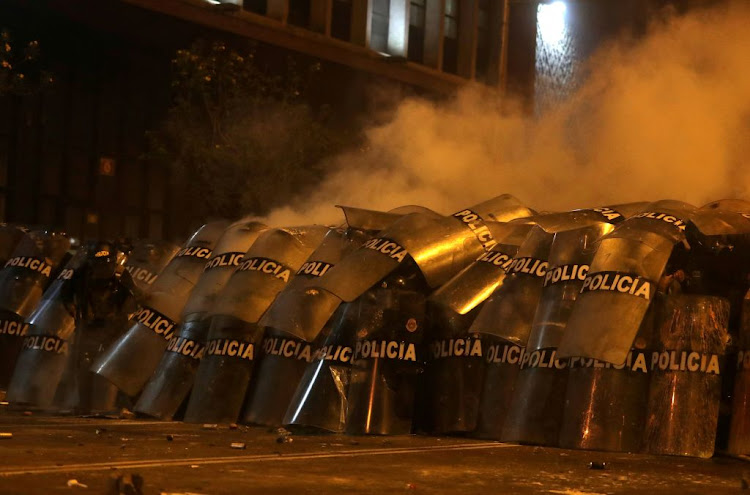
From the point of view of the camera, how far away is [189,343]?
921 cm

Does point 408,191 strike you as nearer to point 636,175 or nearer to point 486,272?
point 636,175

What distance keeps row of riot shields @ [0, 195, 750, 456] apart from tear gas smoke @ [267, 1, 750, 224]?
17.1 feet

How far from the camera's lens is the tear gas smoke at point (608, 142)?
1395 cm

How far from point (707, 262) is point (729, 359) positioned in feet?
2.18

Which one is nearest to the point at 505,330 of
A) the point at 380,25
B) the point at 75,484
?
the point at 75,484

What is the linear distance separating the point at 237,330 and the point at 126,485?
4.08 m

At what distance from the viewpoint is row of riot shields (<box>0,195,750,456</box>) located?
7449mm

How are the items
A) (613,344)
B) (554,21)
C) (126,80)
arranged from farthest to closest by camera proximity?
(126,80) → (554,21) → (613,344)

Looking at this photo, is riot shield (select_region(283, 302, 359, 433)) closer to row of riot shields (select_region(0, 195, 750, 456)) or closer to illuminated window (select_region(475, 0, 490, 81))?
row of riot shields (select_region(0, 195, 750, 456))

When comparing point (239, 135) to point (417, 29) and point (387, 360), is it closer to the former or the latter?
point (417, 29)

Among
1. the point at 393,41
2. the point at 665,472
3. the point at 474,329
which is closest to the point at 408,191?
the point at 474,329

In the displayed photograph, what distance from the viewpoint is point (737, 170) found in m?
14.3

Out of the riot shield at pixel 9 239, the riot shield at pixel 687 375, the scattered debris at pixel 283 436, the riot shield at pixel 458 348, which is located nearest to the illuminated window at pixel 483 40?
the riot shield at pixel 9 239

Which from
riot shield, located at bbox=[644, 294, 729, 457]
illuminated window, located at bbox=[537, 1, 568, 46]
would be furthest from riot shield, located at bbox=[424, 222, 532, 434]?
illuminated window, located at bbox=[537, 1, 568, 46]
